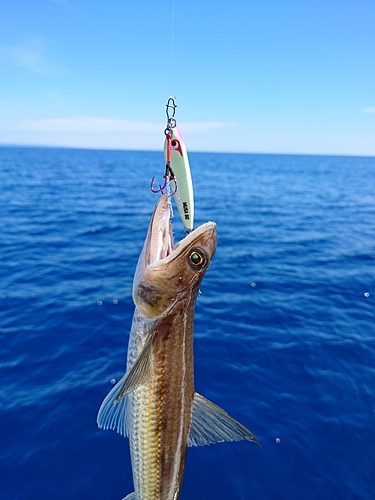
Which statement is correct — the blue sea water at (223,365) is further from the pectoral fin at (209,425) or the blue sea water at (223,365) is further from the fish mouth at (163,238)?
the fish mouth at (163,238)

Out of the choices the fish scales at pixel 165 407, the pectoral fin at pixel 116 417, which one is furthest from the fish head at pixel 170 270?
the pectoral fin at pixel 116 417

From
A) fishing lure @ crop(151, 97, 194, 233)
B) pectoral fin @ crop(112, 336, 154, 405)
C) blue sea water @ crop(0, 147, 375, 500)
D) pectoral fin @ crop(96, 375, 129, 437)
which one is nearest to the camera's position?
pectoral fin @ crop(112, 336, 154, 405)

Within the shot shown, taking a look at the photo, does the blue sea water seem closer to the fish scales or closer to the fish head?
the fish scales

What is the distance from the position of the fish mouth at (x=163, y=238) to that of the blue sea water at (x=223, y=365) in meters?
4.97

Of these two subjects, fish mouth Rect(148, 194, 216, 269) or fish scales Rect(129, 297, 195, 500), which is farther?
fish scales Rect(129, 297, 195, 500)

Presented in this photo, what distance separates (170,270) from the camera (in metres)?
3.69

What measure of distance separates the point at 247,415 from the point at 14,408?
533 centimetres

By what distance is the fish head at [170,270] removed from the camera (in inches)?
144

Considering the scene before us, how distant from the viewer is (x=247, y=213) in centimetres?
3092

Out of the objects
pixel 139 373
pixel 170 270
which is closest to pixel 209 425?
pixel 139 373

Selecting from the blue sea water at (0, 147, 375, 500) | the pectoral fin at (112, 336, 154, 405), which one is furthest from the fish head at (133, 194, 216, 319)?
the blue sea water at (0, 147, 375, 500)

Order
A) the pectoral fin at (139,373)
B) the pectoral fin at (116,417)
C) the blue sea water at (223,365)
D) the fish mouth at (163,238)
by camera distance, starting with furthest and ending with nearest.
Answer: the blue sea water at (223,365) → the pectoral fin at (116,417) → the fish mouth at (163,238) → the pectoral fin at (139,373)

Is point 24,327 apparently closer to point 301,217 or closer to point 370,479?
point 370,479

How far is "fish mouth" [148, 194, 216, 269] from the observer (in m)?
3.64
